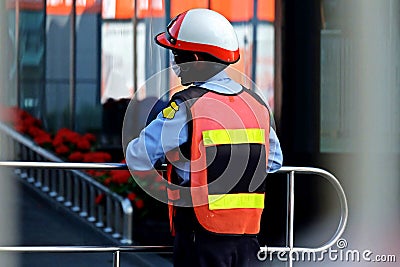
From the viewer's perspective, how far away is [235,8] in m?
4.09

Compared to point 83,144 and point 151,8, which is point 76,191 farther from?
point 151,8

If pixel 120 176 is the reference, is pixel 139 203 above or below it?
below

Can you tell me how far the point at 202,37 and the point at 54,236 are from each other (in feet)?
7.84

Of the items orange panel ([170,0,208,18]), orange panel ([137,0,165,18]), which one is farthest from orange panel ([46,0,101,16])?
orange panel ([170,0,208,18])

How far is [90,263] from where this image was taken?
13.5 ft

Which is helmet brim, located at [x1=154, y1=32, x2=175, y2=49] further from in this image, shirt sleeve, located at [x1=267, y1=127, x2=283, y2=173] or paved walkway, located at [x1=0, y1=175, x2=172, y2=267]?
paved walkway, located at [x1=0, y1=175, x2=172, y2=267]

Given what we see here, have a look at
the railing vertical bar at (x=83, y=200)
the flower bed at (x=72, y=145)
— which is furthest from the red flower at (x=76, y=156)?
the railing vertical bar at (x=83, y=200)

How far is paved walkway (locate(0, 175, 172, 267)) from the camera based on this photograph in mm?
4078

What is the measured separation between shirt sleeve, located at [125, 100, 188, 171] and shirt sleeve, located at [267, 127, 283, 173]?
30 centimetres

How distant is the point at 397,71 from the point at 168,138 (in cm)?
209

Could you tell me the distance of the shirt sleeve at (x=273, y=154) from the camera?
7.43 feet

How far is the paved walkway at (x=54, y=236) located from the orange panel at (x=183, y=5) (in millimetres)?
1098

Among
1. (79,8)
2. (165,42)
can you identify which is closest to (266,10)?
(79,8)

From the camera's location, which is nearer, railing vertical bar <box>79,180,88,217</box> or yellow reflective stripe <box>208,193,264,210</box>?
yellow reflective stripe <box>208,193,264,210</box>
